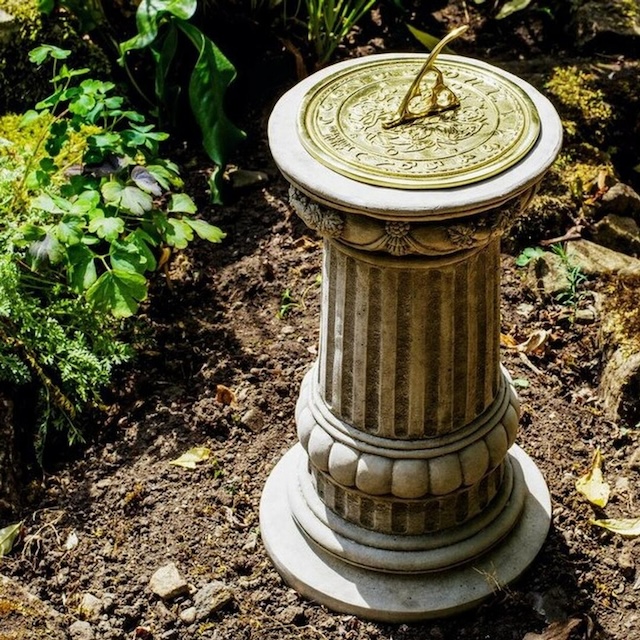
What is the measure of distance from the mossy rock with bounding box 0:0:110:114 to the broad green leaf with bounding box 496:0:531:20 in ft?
5.90

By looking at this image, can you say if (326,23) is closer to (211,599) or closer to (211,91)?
(211,91)

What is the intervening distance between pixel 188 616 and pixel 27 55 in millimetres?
2522

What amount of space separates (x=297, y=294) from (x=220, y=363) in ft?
1.41

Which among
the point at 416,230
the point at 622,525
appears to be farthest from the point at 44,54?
the point at 622,525

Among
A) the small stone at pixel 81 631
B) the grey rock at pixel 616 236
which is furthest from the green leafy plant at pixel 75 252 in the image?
the grey rock at pixel 616 236

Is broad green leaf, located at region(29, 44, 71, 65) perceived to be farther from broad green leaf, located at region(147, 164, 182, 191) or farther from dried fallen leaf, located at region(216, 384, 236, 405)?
dried fallen leaf, located at region(216, 384, 236, 405)

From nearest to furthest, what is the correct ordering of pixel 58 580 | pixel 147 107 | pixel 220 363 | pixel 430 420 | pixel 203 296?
pixel 430 420 → pixel 58 580 → pixel 220 363 → pixel 203 296 → pixel 147 107

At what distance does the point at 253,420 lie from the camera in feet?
10.5

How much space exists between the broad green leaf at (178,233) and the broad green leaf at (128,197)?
12cm

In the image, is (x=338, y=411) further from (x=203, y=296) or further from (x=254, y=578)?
(x=203, y=296)

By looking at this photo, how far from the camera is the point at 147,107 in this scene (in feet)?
14.1

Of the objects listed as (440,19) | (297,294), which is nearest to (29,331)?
(297,294)

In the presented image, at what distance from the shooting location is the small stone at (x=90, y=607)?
2703mm

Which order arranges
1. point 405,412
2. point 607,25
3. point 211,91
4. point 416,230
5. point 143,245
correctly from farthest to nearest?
point 607,25
point 211,91
point 143,245
point 405,412
point 416,230
